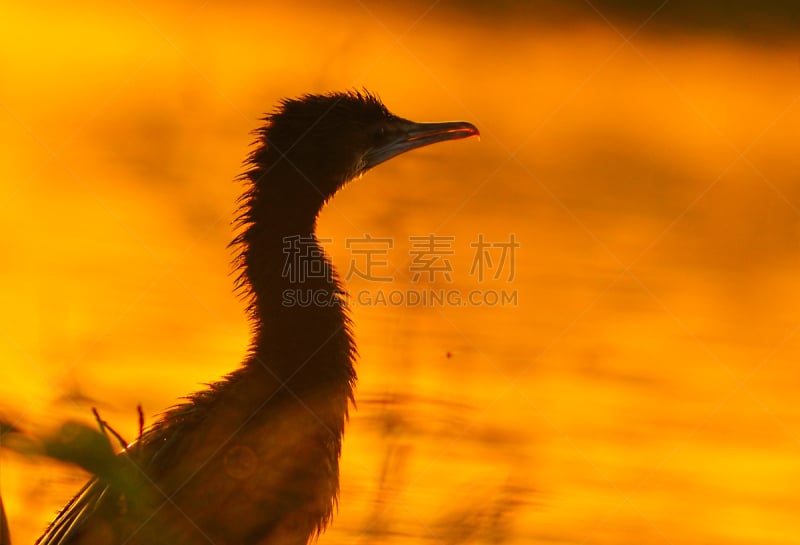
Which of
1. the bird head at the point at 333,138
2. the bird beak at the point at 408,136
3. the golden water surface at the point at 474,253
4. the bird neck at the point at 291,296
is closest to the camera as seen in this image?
the golden water surface at the point at 474,253

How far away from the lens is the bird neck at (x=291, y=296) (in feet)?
15.3

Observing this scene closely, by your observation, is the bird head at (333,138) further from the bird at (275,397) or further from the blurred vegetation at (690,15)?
the blurred vegetation at (690,15)

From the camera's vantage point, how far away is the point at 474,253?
794 cm

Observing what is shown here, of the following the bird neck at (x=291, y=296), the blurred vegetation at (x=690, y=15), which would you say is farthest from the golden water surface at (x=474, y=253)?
the bird neck at (x=291, y=296)

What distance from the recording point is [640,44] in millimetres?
12289

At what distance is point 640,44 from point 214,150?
545 centimetres

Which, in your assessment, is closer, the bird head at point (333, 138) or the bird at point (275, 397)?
the bird at point (275, 397)

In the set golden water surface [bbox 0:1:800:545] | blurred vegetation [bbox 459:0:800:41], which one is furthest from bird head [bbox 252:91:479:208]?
blurred vegetation [bbox 459:0:800:41]

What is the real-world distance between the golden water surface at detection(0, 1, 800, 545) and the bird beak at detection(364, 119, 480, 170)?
0.54 feet

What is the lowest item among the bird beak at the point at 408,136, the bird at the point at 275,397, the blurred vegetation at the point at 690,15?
the bird at the point at 275,397

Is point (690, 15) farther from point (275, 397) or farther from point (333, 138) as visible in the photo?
point (275, 397)

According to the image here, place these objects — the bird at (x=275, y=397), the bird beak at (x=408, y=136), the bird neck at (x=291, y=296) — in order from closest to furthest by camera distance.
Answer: the bird at (x=275, y=397) → the bird neck at (x=291, y=296) → the bird beak at (x=408, y=136)

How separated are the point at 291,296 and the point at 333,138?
3.19 feet

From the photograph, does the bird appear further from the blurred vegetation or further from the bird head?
the blurred vegetation
